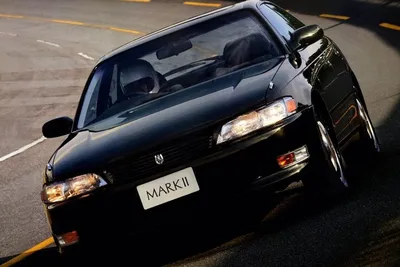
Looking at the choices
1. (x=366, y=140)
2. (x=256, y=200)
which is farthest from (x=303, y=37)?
(x=256, y=200)

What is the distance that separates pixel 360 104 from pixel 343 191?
1.81 metres

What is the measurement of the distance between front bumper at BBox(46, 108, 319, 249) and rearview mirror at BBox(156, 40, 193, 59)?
1.74 m

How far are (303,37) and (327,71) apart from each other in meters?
0.34

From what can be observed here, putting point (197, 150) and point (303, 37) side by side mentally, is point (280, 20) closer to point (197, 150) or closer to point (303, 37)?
point (303, 37)

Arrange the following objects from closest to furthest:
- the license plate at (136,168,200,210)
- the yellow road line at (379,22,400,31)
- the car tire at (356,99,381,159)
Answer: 1. the license plate at (136,168,200,210)
2. the car tire at (356,99,381,159)
3. the yellow road line at (379,22,400,31)

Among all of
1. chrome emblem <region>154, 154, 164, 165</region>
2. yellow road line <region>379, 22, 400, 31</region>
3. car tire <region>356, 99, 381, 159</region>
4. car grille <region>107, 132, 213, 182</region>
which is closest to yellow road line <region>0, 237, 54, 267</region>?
car grille <region>107, 132, 213, 182</region>

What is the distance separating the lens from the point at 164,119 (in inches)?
253

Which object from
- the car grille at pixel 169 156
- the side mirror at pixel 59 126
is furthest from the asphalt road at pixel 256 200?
the side mirror at pixel 59 126

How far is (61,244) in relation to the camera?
6312 millimetres

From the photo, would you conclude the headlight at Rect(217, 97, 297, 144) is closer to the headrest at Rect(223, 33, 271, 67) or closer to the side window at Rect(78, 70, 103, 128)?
the headrest at Rect(223, 33, 271, 67)

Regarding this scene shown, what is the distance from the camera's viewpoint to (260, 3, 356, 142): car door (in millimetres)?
7238

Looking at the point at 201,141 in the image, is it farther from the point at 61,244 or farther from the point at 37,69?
the point at 37,69

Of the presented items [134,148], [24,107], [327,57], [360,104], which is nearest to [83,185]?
[134,148]

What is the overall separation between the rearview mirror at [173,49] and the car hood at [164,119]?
0.68 meters
